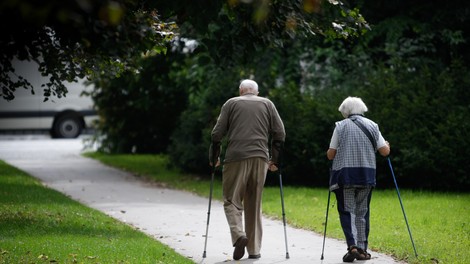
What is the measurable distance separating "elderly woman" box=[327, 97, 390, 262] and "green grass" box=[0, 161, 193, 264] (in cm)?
179

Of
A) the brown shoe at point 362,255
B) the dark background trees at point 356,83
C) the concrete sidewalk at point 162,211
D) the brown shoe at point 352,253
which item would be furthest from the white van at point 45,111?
the brown shoe at point 352,253

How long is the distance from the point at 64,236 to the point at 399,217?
485 cm

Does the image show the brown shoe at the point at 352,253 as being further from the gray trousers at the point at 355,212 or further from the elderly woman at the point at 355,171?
the gray trousers at the point at 355,212

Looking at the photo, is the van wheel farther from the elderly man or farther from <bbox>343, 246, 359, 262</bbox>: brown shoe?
<bbox>343, 246, 359, 262</bbox>: brown shoe

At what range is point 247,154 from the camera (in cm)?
931

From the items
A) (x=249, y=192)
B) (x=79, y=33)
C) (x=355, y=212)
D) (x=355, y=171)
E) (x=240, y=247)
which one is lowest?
(x=240, y=247)

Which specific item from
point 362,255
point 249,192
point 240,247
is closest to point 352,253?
point 362,255

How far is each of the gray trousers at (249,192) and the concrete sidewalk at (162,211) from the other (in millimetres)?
284

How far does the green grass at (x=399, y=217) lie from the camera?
31.9 feet

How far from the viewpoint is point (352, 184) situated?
356 inches

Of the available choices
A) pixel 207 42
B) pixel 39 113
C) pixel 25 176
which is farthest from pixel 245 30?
pixel 39 113

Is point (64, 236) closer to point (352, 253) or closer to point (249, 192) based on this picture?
point (249, 192)

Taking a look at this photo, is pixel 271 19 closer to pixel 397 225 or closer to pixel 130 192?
pixel 397 225

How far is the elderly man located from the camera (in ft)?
30.6
